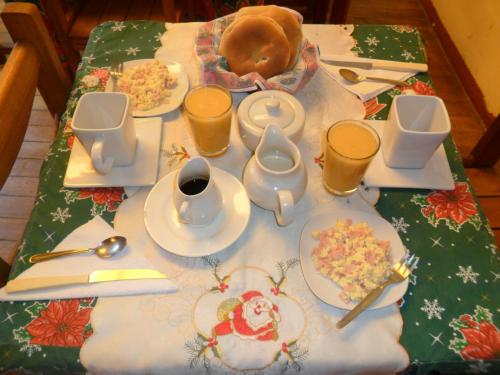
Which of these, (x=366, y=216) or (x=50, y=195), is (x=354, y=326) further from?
(x=50, y=195)

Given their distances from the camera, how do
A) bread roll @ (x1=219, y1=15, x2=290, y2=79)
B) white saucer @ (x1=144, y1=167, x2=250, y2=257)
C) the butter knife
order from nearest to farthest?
1. white saucer @ (x1=144, y1=167, x2=250, y2=257)
2. bread roll @ (x1=219, y1=15, x2=290, y2=79)
3. the butter knife

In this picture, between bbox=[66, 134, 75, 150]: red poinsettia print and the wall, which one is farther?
the wall

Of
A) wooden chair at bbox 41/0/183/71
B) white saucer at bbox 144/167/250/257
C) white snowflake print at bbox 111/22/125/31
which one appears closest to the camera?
white saucer at bbox 144/167/250/257

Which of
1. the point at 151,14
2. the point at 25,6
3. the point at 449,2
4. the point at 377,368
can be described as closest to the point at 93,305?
the point at 377,368

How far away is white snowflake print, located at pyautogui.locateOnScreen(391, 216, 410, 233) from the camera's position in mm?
841

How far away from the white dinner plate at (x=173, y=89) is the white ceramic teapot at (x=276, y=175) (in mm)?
332

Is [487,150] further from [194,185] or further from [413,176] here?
[194,185]

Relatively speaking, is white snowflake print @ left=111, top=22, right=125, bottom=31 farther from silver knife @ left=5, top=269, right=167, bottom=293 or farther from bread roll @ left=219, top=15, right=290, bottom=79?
silver knife @ left=5, top=269, right=167, bottom=293

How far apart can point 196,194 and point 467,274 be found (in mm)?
576

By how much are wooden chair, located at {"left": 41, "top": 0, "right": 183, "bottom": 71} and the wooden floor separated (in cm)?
46

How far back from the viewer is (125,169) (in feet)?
2.97

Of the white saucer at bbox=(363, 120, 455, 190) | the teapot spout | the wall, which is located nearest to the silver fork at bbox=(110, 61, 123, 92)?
the teapot spout

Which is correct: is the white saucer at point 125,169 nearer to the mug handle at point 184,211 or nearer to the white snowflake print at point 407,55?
the mug handle at point 184,211

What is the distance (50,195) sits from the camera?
0.88m
